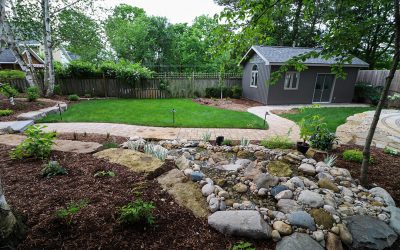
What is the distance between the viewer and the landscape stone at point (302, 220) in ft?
6.47

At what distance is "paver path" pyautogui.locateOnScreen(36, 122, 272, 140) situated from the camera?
514cm

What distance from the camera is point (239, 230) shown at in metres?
1.81

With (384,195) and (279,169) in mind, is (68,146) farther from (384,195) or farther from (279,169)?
(384,195)

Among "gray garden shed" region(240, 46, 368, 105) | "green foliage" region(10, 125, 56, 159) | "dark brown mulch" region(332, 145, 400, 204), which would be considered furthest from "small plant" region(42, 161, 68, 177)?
"gray garden shed" region(240, 46, 368, 105)

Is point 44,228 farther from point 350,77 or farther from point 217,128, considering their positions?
point 350,77

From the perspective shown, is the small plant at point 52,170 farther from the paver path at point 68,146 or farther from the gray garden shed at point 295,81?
the gray garden shed at point 295,81

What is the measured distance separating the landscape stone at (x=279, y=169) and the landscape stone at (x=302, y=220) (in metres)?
0.89

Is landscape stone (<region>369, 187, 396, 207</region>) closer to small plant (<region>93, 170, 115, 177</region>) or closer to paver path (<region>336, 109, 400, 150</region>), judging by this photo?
paver path (<region>336, 109, 400, 150</region>)

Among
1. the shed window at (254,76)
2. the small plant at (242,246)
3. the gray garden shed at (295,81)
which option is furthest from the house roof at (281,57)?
the small plant at (242,246)

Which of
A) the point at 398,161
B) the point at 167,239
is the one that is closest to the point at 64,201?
the point at 167,239

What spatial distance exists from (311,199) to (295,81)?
1092 cm

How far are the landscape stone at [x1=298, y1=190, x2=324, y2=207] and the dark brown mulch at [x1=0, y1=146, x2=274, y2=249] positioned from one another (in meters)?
0.78

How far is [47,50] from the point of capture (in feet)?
32.6

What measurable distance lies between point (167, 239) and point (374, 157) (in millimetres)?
4213
